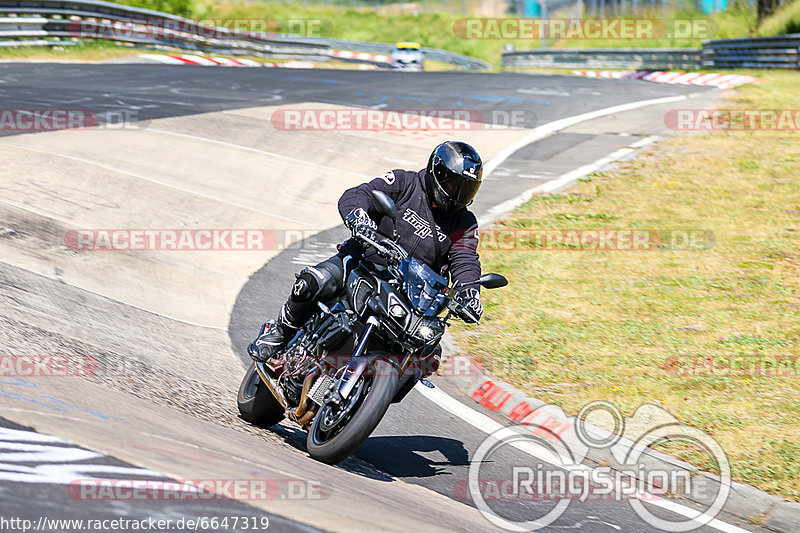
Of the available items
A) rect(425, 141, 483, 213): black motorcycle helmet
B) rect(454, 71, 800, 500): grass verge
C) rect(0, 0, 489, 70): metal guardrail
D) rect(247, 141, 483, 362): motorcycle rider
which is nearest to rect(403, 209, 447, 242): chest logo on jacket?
rect(247, 141, 483, 362): motorcycle rider

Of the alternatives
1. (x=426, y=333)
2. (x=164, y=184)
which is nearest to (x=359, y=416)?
(x=426, y=333)

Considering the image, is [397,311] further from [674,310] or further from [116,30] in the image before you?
[116,30]

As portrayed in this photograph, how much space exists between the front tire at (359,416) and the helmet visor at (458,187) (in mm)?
1386

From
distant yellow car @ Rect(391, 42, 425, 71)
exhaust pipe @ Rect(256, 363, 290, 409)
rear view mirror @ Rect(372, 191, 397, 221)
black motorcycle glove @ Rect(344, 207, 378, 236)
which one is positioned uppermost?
distant yellow car @ Rect(391, 42, 425, 71)

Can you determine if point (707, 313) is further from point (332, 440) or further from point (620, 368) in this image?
point (332, 440)

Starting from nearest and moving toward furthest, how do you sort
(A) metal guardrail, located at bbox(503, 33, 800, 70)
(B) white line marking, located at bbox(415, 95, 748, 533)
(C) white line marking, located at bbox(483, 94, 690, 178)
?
(B) white line marking, located at bbox(415, 95, 748, 533), (C) white line marking, located at bbox(483, 94, 690, 178), (A) metal guardrail, located at bbox(503, 33, 800, 70)

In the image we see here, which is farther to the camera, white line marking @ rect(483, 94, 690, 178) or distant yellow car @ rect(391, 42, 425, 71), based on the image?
distant yellow car @ rect(391, 42, 425, 71)

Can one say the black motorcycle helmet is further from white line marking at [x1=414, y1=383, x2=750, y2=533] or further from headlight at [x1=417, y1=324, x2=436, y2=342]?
white line marking at [x1=414, y1=383, x2=750, y2=533]

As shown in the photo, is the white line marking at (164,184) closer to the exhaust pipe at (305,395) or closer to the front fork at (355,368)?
the exhaust pipe at (305,395)

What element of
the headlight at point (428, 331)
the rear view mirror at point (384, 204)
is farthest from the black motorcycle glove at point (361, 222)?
the headlight at point (428, 331)

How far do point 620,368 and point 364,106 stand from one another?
14.6m

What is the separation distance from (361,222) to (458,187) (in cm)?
81

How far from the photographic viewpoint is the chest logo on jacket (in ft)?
20.4

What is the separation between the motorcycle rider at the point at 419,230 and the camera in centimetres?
603
